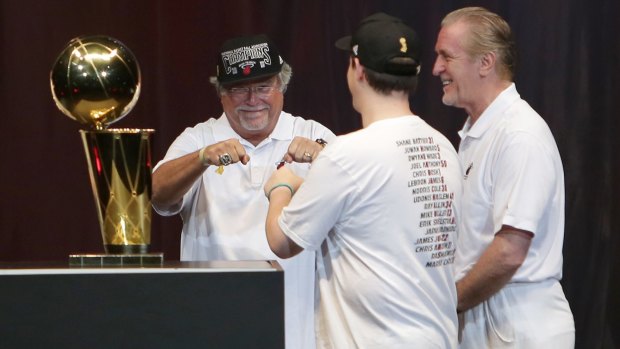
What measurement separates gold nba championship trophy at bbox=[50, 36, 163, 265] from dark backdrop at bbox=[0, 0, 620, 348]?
1811mm

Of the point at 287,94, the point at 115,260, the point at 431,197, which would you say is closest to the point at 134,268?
the point at 115,260

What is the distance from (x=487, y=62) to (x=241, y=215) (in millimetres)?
738

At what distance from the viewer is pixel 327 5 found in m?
3.90

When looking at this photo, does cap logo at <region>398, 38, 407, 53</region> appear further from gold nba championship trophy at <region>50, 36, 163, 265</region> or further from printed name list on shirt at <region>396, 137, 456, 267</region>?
gold nba championship trophy at <region>50, 36, 163, 265</region>

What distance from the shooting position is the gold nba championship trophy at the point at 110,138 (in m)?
2.02

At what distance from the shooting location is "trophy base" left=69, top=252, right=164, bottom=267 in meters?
1.94

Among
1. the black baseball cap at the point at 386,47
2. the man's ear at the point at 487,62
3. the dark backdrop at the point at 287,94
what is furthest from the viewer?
the dark backdrop at the point at 287,94

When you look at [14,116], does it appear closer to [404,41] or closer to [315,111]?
[315,111]

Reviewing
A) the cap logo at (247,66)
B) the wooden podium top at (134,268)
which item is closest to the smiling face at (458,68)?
the cap logo at (247,66)

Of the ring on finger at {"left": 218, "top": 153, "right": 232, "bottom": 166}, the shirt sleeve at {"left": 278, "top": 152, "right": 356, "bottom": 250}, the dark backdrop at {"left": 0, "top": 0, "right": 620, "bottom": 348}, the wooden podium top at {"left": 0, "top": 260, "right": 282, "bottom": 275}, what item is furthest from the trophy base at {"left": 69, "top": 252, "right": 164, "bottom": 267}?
the dark backdrop at {"left": 0, "top": 0, "right": 620, "bottom": 348}

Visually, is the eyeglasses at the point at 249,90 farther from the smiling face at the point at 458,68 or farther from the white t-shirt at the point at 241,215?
the smiling face at the point at 458,68

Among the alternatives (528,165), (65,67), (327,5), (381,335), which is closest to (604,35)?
(327,5)

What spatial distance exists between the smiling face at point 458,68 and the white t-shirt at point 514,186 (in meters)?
0.07

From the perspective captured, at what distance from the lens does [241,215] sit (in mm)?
2773
